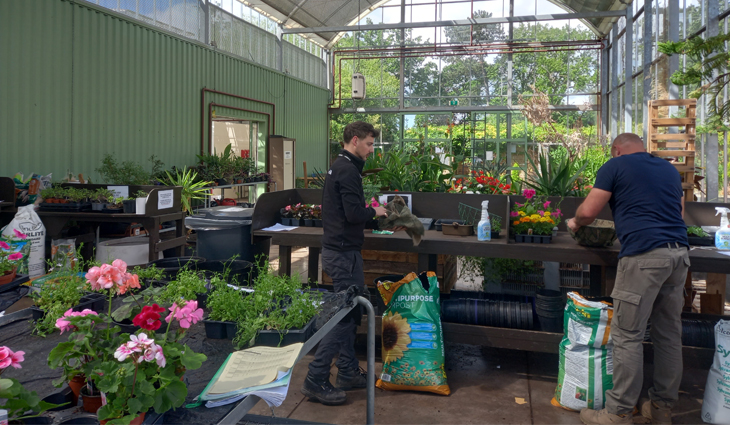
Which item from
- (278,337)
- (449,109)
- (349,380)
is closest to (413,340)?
(349,380)

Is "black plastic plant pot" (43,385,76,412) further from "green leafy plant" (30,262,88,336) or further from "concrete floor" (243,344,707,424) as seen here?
"concrete floor" (243,344,707,424)

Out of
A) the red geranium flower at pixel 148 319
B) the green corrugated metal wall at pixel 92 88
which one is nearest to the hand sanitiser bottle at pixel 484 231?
the red geranium flower at pixel 148 319

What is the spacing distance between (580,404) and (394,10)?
51.0 ft

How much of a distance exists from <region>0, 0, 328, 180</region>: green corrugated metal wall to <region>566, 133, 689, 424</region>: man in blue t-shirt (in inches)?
246

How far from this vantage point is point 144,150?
8273 millimetres

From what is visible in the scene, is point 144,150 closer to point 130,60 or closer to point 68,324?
point 130,60

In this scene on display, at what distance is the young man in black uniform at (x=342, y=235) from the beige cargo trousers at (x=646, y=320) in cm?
140

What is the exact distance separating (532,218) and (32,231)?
12.6ft

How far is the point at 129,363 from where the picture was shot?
1.25 meters

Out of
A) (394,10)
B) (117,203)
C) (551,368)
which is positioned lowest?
(551,368)

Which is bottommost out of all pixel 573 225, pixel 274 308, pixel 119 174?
pixel 274 308

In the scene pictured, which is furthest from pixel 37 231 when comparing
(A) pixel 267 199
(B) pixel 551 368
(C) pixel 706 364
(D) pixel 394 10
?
(D) pixel 394 10

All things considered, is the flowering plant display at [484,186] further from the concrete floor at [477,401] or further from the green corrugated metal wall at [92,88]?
the green corrugated metal wall at [92,88]

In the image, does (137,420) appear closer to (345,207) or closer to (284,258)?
(345,207)
